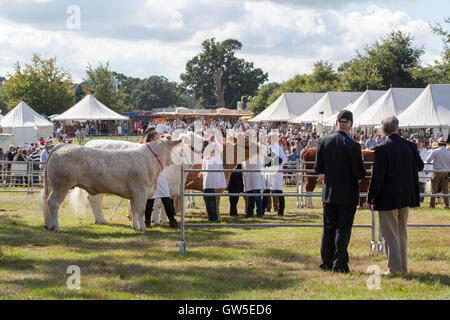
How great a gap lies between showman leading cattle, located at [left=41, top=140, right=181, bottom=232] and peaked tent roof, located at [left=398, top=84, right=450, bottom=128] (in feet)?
56.6

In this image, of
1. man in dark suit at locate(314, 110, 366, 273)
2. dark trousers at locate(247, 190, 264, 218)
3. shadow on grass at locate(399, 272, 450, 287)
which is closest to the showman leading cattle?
dark trousers at locate(247, 190, 264, 218)

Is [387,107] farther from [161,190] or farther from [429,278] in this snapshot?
[429,278]

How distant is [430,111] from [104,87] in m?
57.1

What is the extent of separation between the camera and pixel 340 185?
753 centimetres

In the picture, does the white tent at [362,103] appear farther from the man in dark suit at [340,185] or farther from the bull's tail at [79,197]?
A: the man in dark suit at [340,185]

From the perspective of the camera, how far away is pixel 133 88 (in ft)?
527

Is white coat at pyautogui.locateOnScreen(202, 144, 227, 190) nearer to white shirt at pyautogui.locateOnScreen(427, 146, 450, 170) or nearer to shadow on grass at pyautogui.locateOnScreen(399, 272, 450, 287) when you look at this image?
shadow on grass at pyautogui.locateOnScreen(399, 272, 450, 287)

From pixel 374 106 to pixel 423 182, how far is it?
13.7 meters

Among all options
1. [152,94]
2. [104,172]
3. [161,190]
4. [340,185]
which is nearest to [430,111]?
[161,190]

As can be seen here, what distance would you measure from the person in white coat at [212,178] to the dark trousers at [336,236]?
518 cm

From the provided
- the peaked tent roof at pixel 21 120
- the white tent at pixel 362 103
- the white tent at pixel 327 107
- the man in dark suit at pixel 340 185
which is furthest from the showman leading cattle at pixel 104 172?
the white tent at pixel 327 107

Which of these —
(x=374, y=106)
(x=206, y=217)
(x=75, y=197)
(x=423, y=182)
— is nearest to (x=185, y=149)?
(x=206, y=217)

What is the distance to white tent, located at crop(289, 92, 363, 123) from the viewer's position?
38.3 metres
